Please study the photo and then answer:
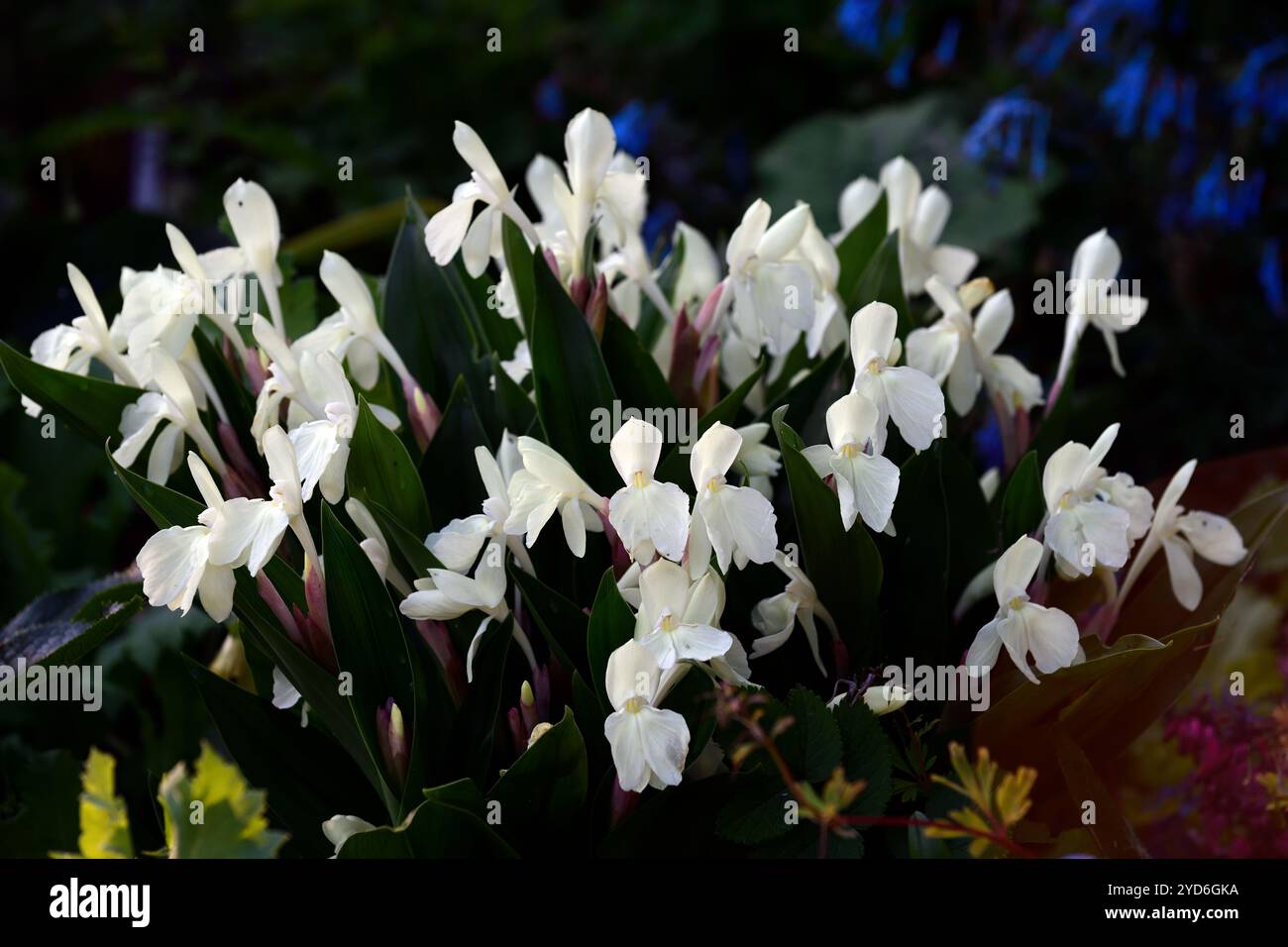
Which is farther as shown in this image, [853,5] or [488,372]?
[853,5]

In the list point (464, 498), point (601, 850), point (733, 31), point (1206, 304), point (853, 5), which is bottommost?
point (601, 850)

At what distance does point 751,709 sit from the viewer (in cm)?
46

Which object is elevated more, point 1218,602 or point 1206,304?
point 1206,304

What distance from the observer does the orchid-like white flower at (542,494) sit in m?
0.46

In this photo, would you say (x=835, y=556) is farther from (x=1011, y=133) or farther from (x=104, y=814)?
(x=1011, y=133)

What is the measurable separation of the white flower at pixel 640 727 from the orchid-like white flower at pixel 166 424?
229 millimetres

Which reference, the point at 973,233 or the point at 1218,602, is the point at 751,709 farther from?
the point at 973,233

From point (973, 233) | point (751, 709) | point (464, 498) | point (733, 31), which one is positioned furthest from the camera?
point (733, 31)

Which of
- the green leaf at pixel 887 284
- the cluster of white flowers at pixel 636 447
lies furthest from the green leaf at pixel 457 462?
the green leaf at pixel 887 284

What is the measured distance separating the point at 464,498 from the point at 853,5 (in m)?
1.29

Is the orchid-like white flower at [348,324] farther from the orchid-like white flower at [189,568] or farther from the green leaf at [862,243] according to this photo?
the green leaf at [862,243]

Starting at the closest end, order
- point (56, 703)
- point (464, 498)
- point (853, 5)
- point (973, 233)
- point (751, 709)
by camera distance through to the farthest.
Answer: point (751, 709)
point (464, 498)
point (56, 703)
point (973, 233)
point (853, 5)

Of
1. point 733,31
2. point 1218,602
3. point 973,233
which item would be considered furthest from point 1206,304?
point 1218,602

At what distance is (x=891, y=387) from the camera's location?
48 cm
